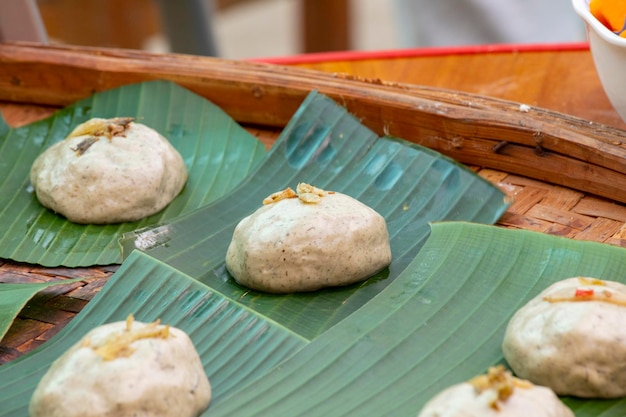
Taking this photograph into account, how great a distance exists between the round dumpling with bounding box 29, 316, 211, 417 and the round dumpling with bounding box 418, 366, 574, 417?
41cm

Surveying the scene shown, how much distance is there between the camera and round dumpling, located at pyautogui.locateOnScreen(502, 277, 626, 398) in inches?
55.6

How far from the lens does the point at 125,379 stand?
142 centimetres

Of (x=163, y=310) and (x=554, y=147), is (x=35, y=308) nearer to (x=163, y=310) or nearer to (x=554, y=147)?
(x=163, y=310)

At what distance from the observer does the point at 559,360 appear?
1.43m

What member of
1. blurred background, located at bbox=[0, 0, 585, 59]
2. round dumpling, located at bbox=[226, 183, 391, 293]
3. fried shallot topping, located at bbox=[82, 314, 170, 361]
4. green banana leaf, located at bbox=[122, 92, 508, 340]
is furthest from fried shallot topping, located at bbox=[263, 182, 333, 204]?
blurred background, located at bbox=[0, 0, 585, 59]

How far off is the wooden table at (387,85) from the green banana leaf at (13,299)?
0.23 ft

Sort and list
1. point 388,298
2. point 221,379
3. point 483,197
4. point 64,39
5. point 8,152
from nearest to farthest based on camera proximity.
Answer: point 221,379, point 388,298, point 483,197, point 8,152, point 64,39

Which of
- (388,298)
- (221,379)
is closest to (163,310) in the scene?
(221,379)

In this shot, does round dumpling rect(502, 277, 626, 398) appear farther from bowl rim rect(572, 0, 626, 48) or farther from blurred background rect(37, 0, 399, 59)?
blurred background rect(37, 0, 399, 59)

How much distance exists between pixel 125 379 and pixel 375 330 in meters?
0.48

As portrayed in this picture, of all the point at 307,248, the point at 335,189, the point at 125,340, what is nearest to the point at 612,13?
the point at 335,189

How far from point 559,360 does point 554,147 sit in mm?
850

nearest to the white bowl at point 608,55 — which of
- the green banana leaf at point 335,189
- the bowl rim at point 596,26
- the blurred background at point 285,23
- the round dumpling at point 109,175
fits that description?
the bowl rim at point 596,26

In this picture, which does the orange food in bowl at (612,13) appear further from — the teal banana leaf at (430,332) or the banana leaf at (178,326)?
the banana leaf at (178,326)
